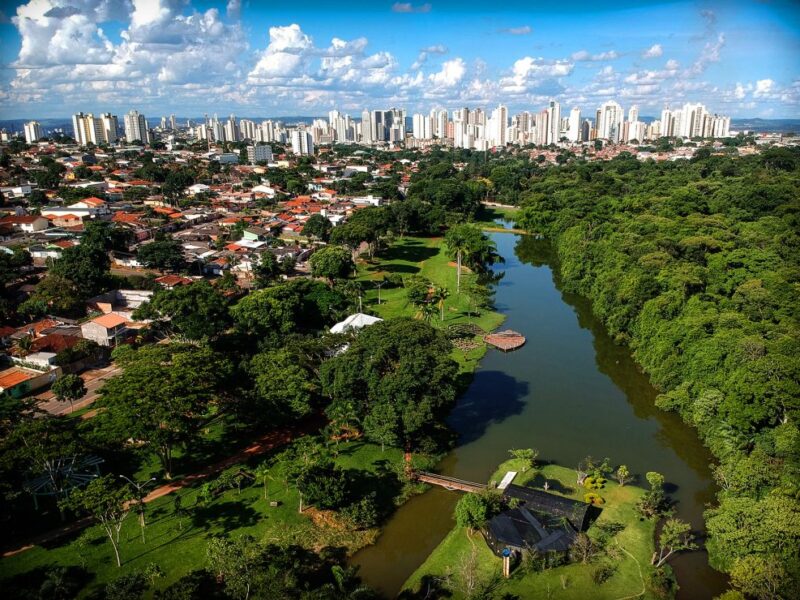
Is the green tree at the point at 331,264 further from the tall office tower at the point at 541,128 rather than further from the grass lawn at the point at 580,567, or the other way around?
the tall office tower at the point at 541,128

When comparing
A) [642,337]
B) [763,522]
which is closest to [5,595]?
[763,522]

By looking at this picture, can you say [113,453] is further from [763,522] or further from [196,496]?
[763,522]

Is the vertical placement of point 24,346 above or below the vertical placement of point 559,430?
above

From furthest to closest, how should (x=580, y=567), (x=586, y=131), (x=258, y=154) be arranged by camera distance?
(x=586, y=131), (x=258, y=154), (x=580, y=567)

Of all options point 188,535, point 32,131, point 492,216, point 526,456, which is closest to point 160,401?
point 188,535

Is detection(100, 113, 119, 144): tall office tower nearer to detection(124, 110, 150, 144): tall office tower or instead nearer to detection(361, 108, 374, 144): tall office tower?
detection(124, 110, 150, 144): tall office tower

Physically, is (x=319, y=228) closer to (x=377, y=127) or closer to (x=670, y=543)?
(x=670, y=543)
